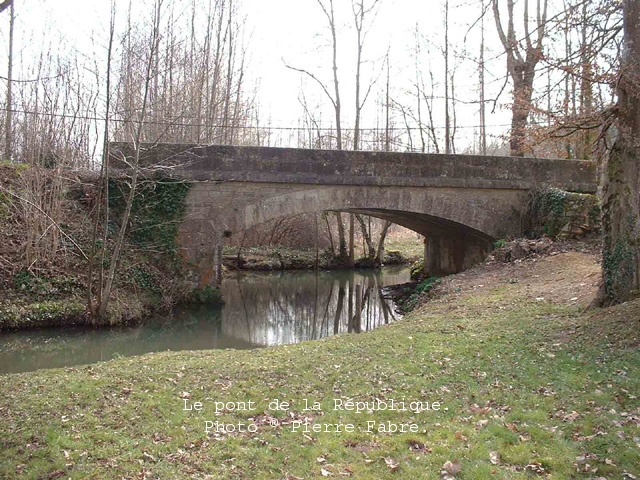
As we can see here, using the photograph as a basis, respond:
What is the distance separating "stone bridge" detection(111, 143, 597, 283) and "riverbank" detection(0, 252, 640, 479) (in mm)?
5951

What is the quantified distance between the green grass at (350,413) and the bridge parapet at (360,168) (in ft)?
21.2

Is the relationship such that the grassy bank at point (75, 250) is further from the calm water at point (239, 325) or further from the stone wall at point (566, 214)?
the stone wall at point (566, 214)

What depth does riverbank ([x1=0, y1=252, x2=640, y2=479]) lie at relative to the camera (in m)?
3.80

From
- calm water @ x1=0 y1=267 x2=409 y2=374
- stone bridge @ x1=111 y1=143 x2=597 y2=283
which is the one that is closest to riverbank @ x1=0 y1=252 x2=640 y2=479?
calm water @ x1=0 y1=267 x2=409 y2=374

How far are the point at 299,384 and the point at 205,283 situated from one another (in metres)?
7.68

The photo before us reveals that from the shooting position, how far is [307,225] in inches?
952

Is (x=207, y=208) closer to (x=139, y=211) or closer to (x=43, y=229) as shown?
(x=139, y=211)

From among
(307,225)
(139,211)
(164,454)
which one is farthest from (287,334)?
(307,225)

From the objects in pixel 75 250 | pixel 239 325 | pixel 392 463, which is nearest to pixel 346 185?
pixel 239 325

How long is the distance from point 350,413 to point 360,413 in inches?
3.4

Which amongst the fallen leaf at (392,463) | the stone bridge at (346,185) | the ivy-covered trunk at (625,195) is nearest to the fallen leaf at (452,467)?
the fallen leaf at (392,463)

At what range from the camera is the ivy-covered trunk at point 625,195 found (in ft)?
21.4

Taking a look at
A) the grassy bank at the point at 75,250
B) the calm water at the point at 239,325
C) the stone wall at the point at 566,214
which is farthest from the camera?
the stone wall at the point at 566,214

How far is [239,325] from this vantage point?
12406 millimetres
